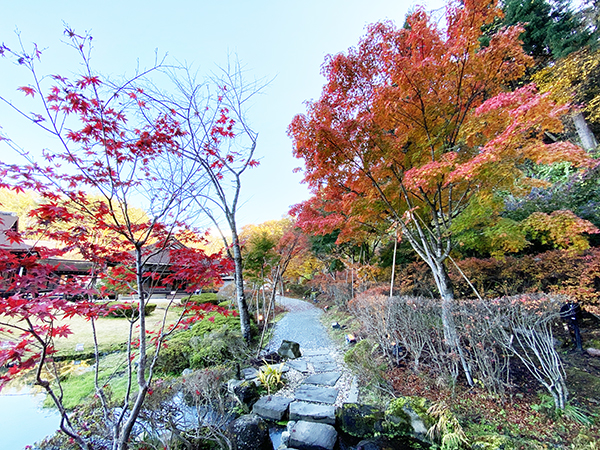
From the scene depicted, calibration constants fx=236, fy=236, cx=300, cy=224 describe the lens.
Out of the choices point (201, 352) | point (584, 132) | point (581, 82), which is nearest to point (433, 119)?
point (201, 352)

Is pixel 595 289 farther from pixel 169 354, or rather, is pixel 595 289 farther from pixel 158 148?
pixel 169 354

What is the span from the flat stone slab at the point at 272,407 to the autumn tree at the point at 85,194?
157 cm

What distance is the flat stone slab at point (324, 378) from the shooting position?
407 cm

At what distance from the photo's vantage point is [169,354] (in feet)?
16.9

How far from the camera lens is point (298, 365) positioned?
4805mm

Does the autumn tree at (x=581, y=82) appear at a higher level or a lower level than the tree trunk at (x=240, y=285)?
higher

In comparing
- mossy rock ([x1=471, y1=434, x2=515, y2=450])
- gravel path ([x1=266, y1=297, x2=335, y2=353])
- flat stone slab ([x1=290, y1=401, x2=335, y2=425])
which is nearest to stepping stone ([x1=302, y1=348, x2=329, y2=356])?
gravel path ([x1=266, y1=297, x2=335, y2=353])

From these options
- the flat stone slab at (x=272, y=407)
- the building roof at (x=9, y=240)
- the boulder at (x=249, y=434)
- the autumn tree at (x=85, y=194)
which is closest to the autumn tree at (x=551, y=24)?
the autumn tree at (x=85, y=194)

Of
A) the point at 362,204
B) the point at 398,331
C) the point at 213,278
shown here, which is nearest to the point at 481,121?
the point at 362,204

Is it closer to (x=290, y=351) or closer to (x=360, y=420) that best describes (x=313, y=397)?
(x=360, y=420)

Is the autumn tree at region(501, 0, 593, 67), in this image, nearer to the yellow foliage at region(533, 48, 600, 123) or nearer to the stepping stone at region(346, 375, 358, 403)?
the yellow foliage at region(533, 48, 600, 123)

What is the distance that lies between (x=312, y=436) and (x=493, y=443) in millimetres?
1840

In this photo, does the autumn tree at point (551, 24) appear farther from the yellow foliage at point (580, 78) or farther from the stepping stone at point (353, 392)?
the stepping stone at point (353, 392)

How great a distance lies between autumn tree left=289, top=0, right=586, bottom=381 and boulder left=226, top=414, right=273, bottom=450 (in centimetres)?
273
